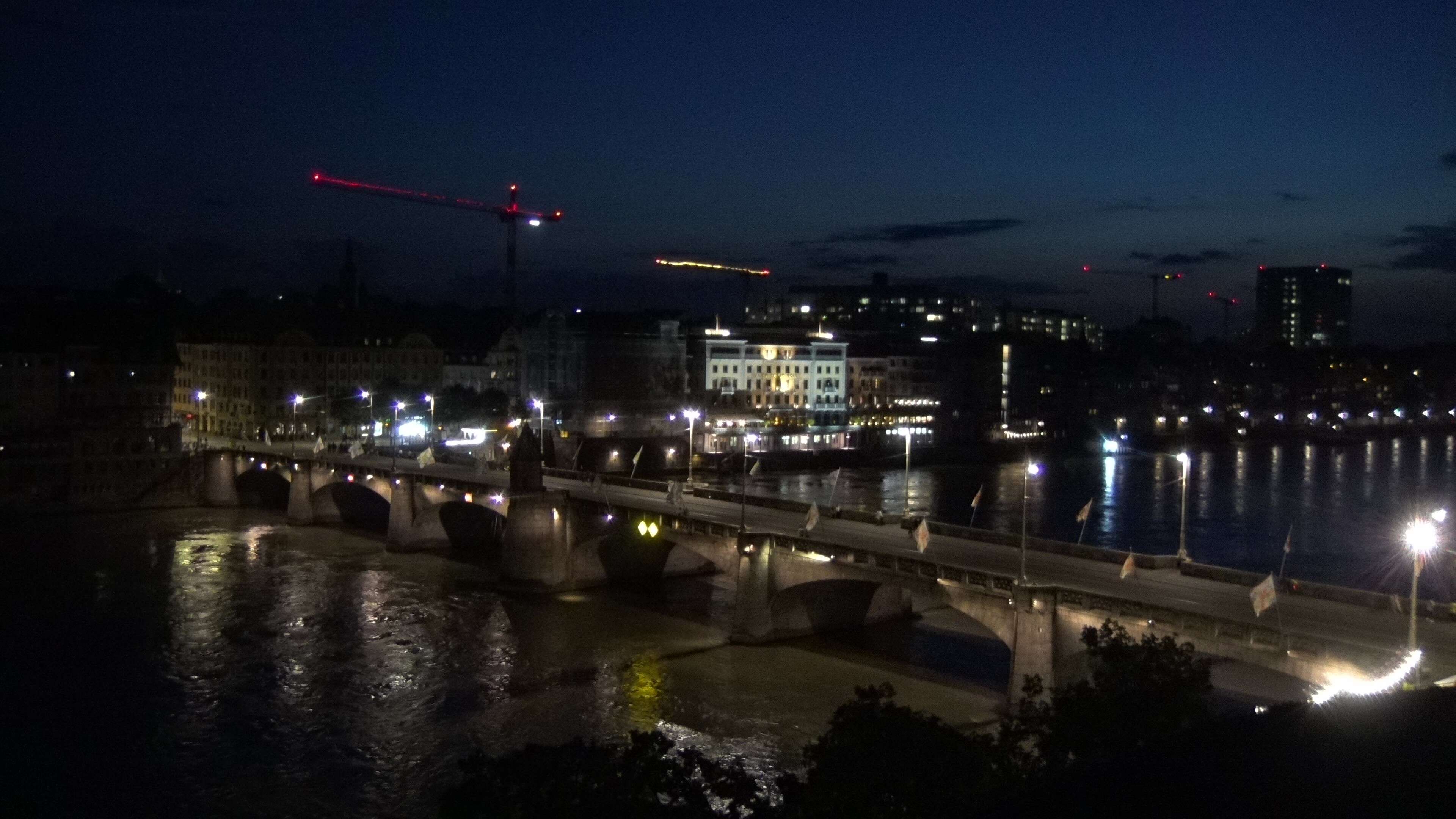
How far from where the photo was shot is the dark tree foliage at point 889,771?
547 inches

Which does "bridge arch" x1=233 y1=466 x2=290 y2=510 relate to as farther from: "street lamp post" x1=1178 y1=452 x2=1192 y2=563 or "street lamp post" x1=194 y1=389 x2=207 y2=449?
"street lamp post" x1=1178 y1=452 x2=1192 y2=563

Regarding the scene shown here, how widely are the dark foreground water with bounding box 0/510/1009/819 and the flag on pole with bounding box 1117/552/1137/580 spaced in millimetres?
4113

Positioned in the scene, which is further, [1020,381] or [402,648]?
[1020,381]

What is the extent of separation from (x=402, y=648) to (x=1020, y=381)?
120332 millimetres

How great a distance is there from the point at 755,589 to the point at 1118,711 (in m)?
19.4

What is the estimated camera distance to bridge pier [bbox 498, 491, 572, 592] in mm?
44406

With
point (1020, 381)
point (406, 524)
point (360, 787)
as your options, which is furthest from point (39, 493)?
point (1020, 381)

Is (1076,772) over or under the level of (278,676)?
over

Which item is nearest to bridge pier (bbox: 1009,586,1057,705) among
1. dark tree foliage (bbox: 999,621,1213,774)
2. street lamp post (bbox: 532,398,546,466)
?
dark tree foliage (bbox: 999,621,1213,774)

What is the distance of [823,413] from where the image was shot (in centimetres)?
12338

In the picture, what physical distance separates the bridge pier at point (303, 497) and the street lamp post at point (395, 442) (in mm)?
3907

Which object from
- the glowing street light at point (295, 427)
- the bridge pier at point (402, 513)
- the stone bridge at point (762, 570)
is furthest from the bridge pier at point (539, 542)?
the glowing street light at point (295, 427)

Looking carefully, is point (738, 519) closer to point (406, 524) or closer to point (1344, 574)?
point (406, 524)

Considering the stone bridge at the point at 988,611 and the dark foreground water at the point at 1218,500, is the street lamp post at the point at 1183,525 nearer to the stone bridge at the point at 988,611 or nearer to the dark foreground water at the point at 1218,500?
the dark foreground water at the point at 1218,500
